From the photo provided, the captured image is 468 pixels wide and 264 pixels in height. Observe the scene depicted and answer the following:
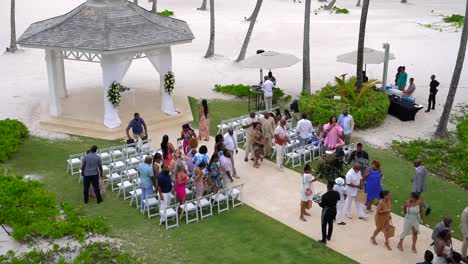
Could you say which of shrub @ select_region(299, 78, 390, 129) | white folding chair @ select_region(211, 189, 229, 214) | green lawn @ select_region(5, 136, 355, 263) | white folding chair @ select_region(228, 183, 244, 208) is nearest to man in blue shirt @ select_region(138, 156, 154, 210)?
green lawn @ select_region(5, 136, 355, 263)

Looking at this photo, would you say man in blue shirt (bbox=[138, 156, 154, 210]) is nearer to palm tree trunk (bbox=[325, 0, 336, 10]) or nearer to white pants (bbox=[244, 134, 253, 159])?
white pants (bbox=[244, 134, 253, 159])

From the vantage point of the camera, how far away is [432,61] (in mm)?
30938

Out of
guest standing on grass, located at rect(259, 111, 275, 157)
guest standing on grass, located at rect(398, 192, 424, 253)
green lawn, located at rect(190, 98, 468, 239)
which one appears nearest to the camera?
guest standing on grass, located at rect(398, 192, 424, 253)

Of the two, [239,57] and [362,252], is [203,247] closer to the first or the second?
[362,252]

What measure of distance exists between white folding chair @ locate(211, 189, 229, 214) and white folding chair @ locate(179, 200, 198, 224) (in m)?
0.59

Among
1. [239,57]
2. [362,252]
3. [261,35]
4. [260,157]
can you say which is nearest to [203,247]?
[362,252]

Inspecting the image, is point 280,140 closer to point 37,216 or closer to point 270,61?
point 270,61

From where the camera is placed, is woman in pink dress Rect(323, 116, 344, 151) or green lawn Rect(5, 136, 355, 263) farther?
woman in pink dress Rect(323, 116, 344, 151)

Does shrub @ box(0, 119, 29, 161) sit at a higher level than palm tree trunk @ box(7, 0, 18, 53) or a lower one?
lower

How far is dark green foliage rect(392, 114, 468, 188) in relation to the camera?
56.2 ft

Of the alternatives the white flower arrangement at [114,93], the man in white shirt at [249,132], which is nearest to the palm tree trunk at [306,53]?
the man in white shirt at [249,132]

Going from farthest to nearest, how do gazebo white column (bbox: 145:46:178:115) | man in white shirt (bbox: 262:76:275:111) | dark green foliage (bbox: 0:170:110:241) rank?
man in white shirt (bbox: 262:76:275:111) → gazebo white column (bbox: 145:46:178:115) → dark green foliage (bbox: 0:170:110:241)

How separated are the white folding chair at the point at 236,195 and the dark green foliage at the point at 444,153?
20.4 ft

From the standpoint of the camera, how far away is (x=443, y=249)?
10680 millimetres
